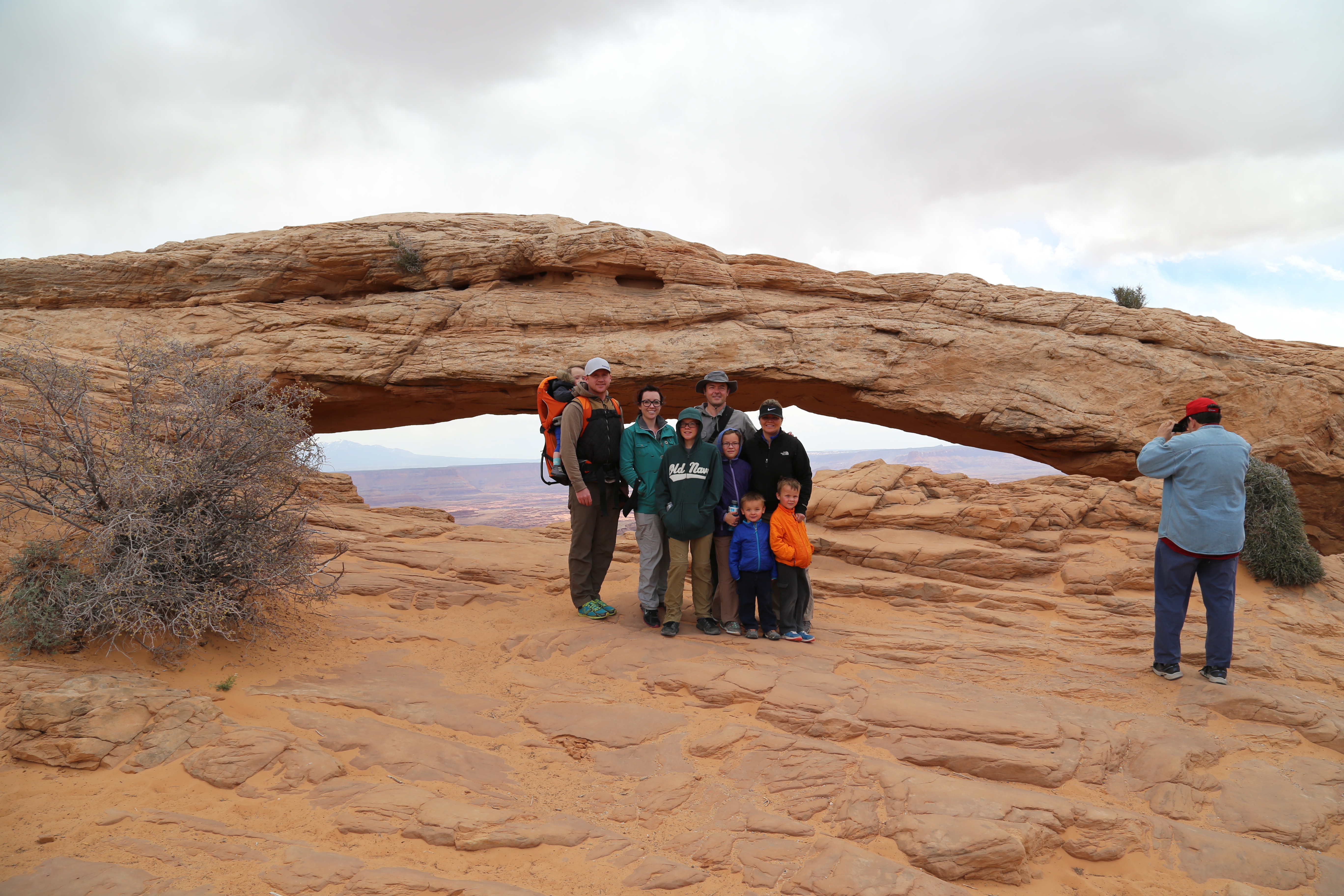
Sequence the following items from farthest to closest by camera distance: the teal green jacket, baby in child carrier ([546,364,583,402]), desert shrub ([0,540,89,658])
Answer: baby in child carrier ([546,364,583,402]) < the teal green jacket < desert shrub ([0,540,89,658])

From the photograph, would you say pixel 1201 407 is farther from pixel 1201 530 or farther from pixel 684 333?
pixel 684 333

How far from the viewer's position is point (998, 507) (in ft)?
31.4

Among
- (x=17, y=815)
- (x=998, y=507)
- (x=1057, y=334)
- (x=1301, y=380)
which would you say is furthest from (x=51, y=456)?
(x=1301, y=380)

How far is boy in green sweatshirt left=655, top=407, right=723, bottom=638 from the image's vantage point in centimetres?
620

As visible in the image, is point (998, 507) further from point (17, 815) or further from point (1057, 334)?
point (17, 815)

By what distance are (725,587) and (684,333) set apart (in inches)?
311

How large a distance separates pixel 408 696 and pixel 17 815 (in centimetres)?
205

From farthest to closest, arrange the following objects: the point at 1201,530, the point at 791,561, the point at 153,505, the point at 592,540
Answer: the point at 592,540 → the point at 791,561 → the point at 1201,530 → the point at 153,505

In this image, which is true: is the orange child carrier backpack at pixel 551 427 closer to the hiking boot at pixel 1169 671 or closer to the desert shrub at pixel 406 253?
the hiking boot at pixel 1169 671

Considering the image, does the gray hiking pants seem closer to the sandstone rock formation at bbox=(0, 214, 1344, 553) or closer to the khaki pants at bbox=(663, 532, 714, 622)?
the khaki pants at bbox=(663, 532, 714, 622)

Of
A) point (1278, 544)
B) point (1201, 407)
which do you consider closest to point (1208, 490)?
point (1201, 407)

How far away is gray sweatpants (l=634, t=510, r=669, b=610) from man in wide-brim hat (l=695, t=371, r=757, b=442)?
96 cm

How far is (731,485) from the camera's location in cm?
654

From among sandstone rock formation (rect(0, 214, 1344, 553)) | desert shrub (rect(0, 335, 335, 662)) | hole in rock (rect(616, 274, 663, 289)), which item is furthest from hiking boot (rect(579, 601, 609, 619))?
hole in rock (rect(616, 274, 663, 289))
